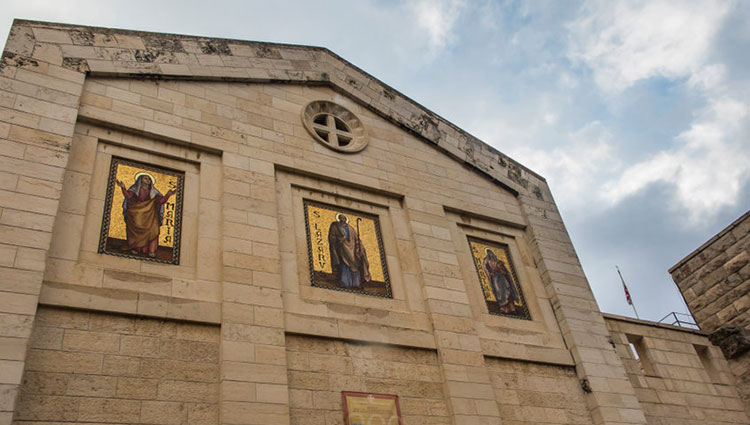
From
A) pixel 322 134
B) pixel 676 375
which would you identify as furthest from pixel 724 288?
pixel 322 134

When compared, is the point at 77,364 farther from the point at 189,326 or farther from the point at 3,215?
the point at 3,215

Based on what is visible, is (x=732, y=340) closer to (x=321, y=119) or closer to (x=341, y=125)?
(x=341, y=125)

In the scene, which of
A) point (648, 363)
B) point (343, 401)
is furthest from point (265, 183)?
point (648, 363)

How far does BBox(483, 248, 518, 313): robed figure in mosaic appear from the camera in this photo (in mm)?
11508

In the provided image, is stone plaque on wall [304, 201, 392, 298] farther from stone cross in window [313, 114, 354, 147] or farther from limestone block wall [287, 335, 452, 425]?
stone cross in window [313, 114, 354, 147]

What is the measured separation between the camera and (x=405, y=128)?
1330 centimetres

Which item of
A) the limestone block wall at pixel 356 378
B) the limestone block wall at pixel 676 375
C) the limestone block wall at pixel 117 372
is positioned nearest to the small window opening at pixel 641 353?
the limestone block wall at pixel 676 375

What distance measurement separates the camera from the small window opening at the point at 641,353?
12.3m

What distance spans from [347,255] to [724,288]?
946 centimetres

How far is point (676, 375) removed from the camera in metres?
12.4

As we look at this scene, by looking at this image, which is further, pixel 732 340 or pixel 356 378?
pixel 732 340

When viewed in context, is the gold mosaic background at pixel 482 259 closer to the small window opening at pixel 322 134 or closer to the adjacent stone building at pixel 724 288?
the small window opening at pixel 322 134

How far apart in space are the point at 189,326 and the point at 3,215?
8.32 ft

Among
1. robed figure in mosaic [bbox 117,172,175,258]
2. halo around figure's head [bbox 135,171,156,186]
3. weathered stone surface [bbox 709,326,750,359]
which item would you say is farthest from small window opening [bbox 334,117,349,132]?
weathered stone surface [bbox 709,326,750,359]
